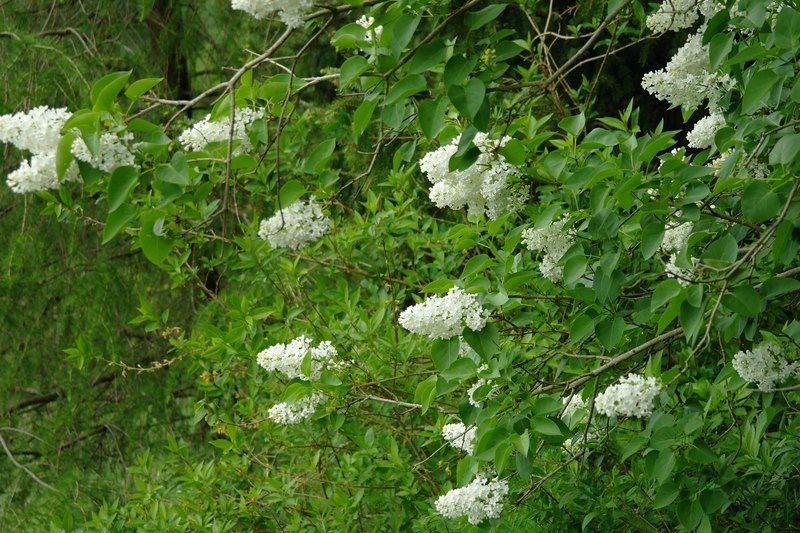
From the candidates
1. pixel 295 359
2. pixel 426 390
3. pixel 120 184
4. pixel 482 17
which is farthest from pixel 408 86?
pixel 295 359

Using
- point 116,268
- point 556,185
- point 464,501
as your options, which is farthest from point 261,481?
point 116,268

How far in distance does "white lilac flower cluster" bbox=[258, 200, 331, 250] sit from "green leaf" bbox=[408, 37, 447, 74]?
56 cm

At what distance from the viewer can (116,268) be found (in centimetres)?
516

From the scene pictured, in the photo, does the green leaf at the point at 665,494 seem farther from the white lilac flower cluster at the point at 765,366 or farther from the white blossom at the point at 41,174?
the white blossom at the point at 41,174

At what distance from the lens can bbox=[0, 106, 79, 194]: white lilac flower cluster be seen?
167 cm

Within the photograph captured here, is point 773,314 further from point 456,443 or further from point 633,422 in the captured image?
point 456,443

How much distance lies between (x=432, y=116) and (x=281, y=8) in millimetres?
345

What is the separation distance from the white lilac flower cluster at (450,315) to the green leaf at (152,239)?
0.53 metres

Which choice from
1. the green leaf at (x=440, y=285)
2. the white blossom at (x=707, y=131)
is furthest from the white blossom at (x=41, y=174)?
the white blossom at (x=707, y=131)

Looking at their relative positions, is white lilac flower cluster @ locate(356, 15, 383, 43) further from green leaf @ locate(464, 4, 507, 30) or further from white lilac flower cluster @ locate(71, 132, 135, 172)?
white lilac flower cluster @ locate(71, 132, 135, 172)

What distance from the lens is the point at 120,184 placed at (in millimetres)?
1601

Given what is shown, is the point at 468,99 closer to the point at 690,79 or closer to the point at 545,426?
the point at 545,426

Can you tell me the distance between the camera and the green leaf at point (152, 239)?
5.87 feet

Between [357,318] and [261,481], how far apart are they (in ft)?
2.37
